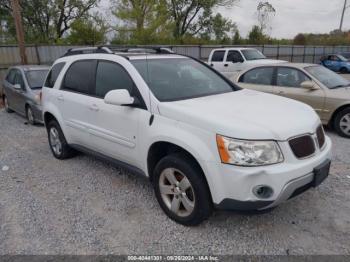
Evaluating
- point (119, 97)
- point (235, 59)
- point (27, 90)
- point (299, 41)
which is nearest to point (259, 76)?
point (119, 97)

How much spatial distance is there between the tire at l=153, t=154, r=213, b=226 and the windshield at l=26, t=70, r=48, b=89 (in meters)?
5.89

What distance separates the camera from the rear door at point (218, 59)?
1289 cm

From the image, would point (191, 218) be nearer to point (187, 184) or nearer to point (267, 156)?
point (187, 184)

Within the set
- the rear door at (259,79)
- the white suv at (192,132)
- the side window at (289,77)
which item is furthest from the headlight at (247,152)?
the rear door at (259,79)

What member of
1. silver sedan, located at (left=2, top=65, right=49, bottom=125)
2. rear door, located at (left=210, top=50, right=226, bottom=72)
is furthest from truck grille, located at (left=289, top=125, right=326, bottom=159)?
rear door, located at (left=210, top=50, right=226, bottom=72)

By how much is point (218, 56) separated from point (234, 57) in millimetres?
885

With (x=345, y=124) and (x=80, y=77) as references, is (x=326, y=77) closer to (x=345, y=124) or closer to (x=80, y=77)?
(x=345, y=124)

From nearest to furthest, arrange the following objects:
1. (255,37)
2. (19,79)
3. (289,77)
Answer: (289,77)
(19,79)
(255,37)

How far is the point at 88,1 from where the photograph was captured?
2767 centimetres

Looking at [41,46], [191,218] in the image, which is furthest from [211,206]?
[41,46]

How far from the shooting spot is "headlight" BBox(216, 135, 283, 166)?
8.21 ft

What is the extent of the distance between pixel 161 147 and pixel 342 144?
402 cm

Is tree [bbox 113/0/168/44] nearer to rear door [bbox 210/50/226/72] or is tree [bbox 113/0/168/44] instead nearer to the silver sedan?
rear door [bbox 210/50/226/72]

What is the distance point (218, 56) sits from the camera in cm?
1320
